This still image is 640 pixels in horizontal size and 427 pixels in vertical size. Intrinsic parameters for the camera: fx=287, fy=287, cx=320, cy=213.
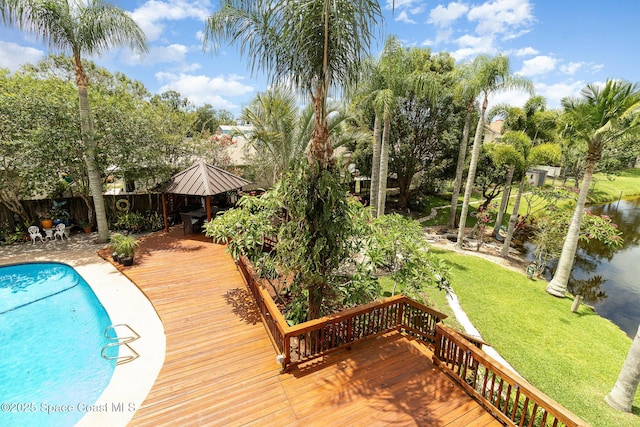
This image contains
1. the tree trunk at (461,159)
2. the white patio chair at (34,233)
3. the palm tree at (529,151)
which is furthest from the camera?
the tree trunk at (461,159)

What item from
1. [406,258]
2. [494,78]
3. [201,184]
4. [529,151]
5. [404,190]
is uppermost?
[494,78]

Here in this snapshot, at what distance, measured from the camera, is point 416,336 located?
20.5 feet

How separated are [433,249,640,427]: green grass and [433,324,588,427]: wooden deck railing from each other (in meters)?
1.09

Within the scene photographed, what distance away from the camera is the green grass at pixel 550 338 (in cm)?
→ 624

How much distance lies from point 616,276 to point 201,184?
19589 millimetres

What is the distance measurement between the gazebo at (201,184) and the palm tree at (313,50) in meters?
6.04

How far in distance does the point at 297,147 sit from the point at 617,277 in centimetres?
1659

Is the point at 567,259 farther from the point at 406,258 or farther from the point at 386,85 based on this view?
the point at 386,85

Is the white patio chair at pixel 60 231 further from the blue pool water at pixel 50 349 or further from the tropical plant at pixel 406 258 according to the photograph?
the tropical plant at pixel 406 258

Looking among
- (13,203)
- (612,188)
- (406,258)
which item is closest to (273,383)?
(406,258)

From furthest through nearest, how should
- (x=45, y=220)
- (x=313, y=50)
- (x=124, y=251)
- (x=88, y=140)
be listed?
(x=45, y=220) → (x=88, y=140) → (x=124, y=251) → (x=313, y=50)

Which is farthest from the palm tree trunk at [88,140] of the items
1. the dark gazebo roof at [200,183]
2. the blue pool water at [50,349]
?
the blue pool water at [50,349]

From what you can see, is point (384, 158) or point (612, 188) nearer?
point (384, 158)

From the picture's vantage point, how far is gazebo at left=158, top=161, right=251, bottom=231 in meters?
10.8
